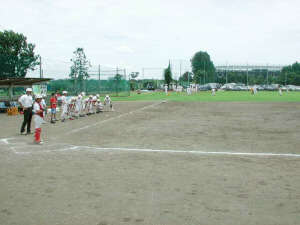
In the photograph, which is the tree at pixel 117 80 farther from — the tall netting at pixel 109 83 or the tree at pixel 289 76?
the tree at pixel 289 76

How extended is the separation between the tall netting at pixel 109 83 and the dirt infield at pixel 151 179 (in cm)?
3017

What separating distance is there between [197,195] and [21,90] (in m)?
29.3

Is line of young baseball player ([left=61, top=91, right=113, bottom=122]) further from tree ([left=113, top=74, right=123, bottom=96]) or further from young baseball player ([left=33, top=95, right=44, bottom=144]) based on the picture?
tree ([left=113, top=74, right=123, bottom=96])

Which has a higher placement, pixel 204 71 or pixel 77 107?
pixel 204 71

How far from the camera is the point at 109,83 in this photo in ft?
147

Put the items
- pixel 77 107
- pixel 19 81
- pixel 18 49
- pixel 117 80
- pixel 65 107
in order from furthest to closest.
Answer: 1. pixel 117 80
2. pixel 18 49
3. pixel 19 81
4. pixel 77 107
5. pixel 65 107

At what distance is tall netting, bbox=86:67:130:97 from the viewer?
4228 centimetres

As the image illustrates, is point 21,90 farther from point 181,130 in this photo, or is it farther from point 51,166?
point 51,166

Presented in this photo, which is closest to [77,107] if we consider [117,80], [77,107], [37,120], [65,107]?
[77,107]

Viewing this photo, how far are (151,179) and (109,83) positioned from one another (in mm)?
39323

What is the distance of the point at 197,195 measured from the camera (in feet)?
17.8

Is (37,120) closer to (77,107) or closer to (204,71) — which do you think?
(77,107)

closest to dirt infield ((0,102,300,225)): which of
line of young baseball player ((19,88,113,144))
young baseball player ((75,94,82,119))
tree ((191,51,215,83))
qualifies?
line of young baseball player ((19,88,113,144))

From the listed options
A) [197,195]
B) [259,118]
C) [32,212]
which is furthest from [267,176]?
[259,118]
